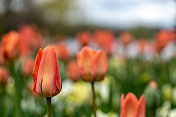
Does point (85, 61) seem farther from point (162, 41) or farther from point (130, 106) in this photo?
point (162, 41)

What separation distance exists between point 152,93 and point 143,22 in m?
7.47

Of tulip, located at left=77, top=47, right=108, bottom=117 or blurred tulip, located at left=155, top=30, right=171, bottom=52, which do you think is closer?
tulip, located at left=77, top=47, right=108, bottom=117

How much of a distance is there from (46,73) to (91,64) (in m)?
0.31

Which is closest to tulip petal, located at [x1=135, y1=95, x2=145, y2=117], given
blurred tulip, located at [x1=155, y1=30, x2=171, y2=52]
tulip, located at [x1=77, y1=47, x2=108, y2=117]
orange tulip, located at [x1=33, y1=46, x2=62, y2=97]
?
orange tulip, located at [x1=33, y1=46, x2=62, y2=97]

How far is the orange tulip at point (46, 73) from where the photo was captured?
0.70m

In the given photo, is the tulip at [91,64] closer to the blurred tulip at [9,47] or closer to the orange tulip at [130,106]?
the orange tulip at [130,106]

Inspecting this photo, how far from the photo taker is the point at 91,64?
3.29ft

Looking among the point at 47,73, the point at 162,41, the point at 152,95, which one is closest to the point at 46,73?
the point at 47,73

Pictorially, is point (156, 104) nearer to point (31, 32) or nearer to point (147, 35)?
point (31, 32)

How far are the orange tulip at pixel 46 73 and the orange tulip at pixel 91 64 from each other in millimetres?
275

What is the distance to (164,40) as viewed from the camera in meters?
2.44

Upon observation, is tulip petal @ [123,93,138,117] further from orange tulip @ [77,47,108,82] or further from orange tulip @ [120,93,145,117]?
orange tulip @ [77,47,108,82]

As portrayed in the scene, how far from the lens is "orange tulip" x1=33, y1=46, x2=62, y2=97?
70 cm

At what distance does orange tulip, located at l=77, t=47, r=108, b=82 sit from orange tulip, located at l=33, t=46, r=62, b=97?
0.28 meters
